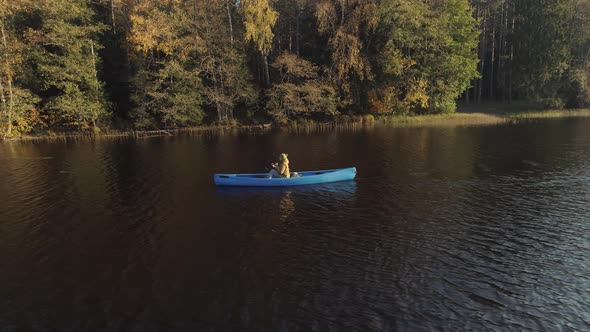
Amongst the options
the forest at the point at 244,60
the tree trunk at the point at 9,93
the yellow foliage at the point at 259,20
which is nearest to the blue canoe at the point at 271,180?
the forest at the point at 244,60

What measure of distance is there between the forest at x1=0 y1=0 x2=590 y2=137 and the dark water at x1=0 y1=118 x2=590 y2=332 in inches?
798

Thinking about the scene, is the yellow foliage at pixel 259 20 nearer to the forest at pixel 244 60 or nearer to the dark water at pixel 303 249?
the forest at pixel 244 60

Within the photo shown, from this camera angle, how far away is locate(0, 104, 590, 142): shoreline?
151 feet

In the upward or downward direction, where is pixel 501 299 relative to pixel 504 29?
downward

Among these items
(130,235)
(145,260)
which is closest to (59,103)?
(130,235)

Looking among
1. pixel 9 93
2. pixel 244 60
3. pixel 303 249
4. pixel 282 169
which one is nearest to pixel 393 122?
pixel 244 60

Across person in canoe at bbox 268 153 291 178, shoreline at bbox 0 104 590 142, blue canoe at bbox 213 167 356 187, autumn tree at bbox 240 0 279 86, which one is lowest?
blue canoe at bbox 213 167 356 187

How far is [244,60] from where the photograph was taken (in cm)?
5309

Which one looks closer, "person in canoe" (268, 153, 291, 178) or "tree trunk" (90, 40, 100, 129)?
"person in canoe" (268, 153, 291, 178)

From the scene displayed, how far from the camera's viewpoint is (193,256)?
1428cm

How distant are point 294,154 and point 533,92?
46.4m

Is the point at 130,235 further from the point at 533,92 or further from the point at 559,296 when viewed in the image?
the point at 533,92

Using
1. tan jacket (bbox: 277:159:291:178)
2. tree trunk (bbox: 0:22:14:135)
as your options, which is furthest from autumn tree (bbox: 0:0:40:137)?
tan jacket (bbox: 277:159:291:178)

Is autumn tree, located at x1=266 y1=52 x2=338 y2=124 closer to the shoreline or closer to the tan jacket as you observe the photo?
the shoreline
